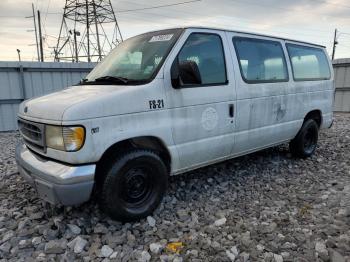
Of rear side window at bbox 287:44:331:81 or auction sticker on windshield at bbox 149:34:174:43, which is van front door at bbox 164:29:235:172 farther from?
rear side window at bbox 287:44:331:81

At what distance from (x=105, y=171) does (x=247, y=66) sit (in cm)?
244

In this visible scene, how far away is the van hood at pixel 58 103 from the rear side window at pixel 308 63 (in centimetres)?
334

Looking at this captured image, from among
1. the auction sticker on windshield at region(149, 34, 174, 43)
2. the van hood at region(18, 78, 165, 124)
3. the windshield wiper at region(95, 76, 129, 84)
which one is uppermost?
the auction sticker on windshield at region(149, 34, 174, 43)

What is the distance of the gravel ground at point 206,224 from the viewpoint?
289 cm

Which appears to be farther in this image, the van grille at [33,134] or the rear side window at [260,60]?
the rear side window at [260,60]

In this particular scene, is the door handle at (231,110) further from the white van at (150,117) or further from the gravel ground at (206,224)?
the gravel ground at (206,224)

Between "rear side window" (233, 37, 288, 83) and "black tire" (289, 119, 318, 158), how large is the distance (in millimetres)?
1147

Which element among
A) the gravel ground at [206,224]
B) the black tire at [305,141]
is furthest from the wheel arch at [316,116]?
the gravel ground at [206,224]

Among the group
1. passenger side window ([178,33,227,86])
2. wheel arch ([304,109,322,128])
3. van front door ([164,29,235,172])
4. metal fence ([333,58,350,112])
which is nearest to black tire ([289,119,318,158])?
wheel arch ([304,109,322,128])

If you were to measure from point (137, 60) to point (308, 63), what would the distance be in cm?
341

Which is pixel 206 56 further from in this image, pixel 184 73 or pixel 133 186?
pixel 133 186

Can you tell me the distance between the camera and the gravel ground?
2.89 meters

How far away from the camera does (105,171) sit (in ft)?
10.0

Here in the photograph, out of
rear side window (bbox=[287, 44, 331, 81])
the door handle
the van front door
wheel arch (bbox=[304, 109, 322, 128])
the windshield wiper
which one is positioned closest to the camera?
the windshield wiper
